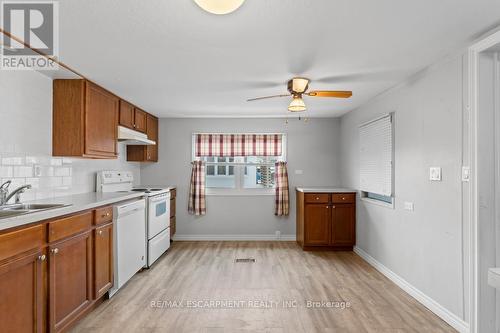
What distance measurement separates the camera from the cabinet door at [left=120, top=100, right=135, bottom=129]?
12.9 ft

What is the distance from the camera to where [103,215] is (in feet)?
9.25

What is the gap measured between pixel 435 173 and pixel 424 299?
4.05 feet

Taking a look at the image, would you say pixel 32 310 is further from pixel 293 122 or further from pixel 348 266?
pixel 293 122

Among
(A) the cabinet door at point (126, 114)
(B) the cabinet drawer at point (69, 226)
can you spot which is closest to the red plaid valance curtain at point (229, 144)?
(A) the cabinet door at point (126, 114)

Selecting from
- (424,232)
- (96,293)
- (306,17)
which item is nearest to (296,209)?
(424,232)

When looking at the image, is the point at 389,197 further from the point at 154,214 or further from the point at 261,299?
the point at 154,214

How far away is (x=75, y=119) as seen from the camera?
3027mm

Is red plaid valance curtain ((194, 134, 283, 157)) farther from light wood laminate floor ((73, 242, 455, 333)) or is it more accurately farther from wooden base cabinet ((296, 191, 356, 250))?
light wood laminate floor ((73, 242, 455, 333))

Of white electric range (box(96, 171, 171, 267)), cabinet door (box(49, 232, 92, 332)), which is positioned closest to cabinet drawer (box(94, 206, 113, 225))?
cabinet door (box(49, 232, 92, 332))

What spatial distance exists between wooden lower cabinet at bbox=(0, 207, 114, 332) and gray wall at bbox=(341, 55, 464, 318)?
10.3ft

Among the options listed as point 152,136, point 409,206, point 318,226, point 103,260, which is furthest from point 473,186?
point 152,136

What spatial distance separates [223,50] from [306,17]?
0.75 metres

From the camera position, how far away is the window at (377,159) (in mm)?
3549

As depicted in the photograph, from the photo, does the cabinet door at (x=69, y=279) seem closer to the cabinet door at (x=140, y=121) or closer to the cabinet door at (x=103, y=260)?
the cabinet door at (x=103, y=260)
